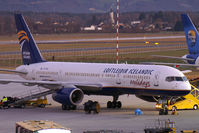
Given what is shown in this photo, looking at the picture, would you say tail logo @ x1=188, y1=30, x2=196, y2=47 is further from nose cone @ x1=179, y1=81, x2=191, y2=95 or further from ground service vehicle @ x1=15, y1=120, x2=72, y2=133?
ground service vehicle @ x1=15, y1=120, x2=72, y2=133

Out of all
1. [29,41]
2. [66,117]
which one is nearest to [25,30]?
[29,41]

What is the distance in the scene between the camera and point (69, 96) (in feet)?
130

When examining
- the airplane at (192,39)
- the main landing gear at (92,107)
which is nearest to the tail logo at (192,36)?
the airplane at (192,39)

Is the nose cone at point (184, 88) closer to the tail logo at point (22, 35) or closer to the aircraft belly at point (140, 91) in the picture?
the aircraft belly at point (140, 91)

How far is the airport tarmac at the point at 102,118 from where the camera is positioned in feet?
108

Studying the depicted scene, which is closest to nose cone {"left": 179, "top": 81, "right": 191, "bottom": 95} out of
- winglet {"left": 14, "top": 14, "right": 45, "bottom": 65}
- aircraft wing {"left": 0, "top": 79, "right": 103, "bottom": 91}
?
aircraft wing {"left": 0, "top": 79, "right": 103, "bottom": 91}

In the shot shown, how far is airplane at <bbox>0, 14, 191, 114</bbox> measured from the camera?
38781 millimetres

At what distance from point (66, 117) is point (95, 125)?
458cm

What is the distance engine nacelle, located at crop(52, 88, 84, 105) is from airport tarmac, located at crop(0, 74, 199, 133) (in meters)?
0.85

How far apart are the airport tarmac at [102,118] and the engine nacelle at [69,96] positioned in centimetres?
85

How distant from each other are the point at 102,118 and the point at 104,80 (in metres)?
5.04

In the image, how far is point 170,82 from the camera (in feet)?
126

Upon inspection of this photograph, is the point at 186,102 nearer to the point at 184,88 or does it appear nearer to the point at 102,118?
the point at 184,88

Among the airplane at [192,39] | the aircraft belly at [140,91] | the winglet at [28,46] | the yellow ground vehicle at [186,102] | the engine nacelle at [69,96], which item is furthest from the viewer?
the airplane at [192,39]
